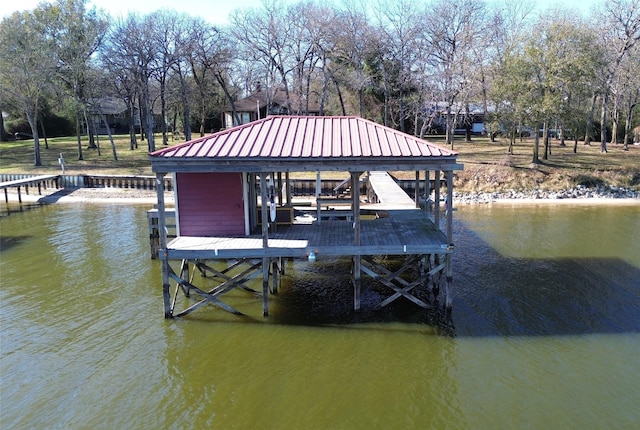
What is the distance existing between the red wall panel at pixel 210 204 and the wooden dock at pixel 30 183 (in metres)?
23.3

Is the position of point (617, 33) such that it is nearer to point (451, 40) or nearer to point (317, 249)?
point (451, 40)

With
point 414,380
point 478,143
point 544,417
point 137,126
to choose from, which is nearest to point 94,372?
point 414,380

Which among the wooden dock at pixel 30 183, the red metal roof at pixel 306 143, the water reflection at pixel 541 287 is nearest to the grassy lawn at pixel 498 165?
the wooden dock at pixel 30 183

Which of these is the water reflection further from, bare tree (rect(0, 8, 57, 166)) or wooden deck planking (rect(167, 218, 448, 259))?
bare tree (rect(0, 8, 57, 166))

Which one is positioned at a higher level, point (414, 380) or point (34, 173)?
point (34, 173)

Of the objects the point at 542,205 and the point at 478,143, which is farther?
the point at 478,143

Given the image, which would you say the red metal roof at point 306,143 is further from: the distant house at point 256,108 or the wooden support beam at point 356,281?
the distant house at point 256,108

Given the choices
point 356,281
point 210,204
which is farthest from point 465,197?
point 210,204

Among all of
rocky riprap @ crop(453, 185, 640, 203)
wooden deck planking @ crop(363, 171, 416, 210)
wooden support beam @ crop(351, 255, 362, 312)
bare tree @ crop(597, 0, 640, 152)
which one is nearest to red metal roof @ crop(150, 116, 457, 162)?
wooden support beam @ crop(351, 255, 362, 312)

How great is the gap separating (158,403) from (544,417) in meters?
7.63

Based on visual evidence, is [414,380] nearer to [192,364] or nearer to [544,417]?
[544,417]

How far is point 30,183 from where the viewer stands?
33.2 m

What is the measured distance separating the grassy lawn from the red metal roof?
1859 centimetres

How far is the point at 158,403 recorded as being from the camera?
10.0m
